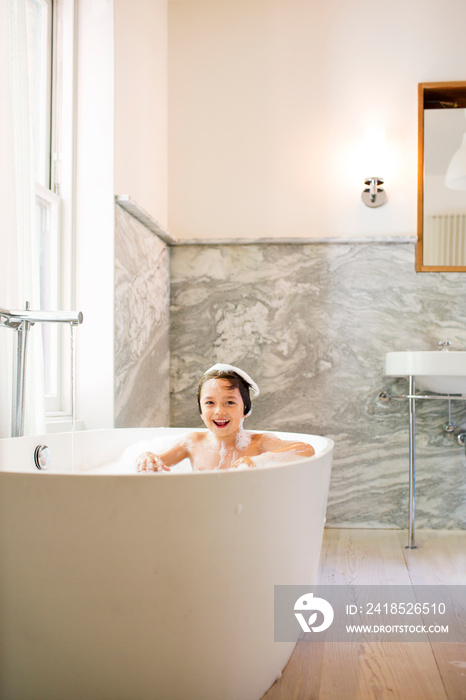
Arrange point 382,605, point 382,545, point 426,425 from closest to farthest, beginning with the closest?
1. point 382,605
2. point 382,545
3. point 426,425

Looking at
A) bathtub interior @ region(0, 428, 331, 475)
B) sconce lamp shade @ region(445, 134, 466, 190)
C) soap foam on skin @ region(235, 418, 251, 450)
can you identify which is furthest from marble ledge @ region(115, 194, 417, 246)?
soap foam on skin @ region(235, 418, 251, 450)

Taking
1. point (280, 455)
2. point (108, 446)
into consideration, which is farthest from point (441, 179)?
point (108, 446)

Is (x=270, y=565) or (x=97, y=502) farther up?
(x=97, y=502)

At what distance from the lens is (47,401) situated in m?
2.49

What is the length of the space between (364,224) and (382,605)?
1.78m

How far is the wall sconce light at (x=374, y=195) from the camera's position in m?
3.16

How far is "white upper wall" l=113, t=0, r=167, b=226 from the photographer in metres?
2.59

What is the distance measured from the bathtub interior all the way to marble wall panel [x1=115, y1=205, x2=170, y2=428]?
23 centimetres

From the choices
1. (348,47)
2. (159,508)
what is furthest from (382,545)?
(348,47)

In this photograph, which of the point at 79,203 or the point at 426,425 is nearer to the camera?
the point at 79,203

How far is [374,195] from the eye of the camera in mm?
3170

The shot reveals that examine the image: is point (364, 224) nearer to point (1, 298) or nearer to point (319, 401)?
point (319, 401)

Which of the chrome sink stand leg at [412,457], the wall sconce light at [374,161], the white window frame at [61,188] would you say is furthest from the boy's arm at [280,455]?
the wall sconce light at [374,161]

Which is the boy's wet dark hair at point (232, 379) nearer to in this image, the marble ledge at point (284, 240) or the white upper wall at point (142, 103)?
the white upper wall at point (142, 103)
